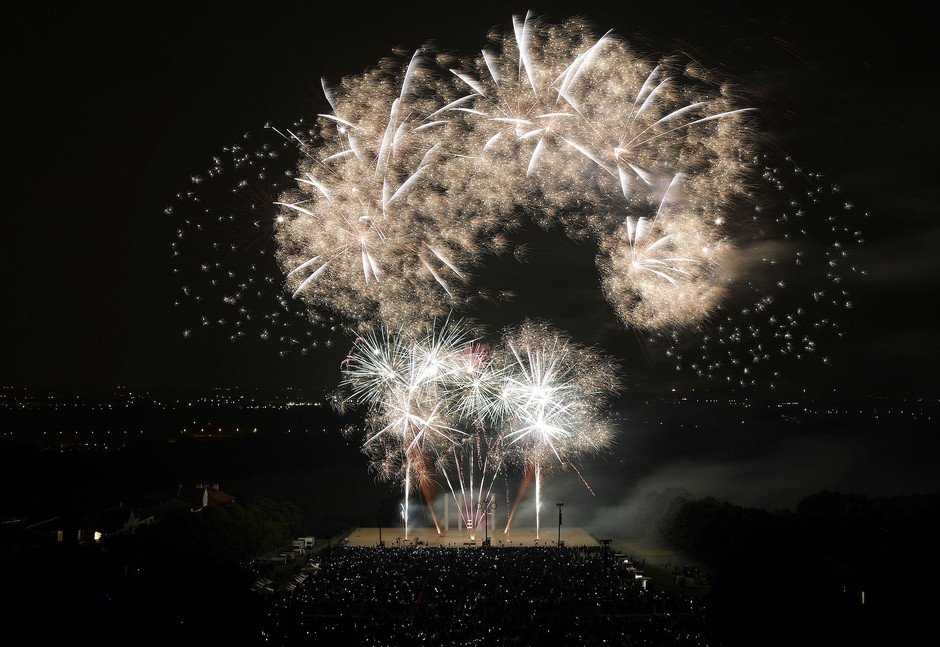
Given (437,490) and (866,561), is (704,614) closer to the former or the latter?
(866,561)

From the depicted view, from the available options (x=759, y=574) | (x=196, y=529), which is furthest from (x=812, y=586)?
(x=196, y=529)

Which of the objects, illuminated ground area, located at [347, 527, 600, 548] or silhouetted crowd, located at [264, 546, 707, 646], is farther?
illuminated ground area, located at [347, 527, 600, 548]

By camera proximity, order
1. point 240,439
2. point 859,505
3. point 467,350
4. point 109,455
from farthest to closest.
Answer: point 240,439, point 109,455, point 859,505, point 467,350

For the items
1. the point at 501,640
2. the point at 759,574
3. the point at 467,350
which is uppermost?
the point at 467,350

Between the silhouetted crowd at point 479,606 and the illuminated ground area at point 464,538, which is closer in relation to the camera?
the silhouetted crowd at point 479,606

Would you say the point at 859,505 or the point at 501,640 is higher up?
the point at 859,505
